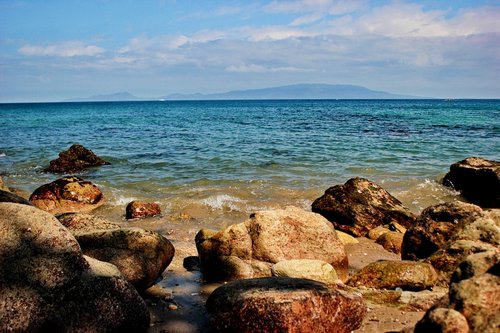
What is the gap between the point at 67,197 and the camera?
11.6m

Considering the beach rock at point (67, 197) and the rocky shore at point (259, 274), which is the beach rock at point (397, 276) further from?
the beach rock at point (67, 197)

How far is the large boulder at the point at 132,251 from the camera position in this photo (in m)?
5.78

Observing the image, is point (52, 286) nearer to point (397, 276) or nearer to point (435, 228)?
point (397, 276)

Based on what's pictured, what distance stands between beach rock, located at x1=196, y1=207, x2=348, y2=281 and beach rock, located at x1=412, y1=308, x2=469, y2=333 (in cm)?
347

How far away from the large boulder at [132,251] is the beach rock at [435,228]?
4015mm

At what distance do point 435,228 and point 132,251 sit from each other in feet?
16.1

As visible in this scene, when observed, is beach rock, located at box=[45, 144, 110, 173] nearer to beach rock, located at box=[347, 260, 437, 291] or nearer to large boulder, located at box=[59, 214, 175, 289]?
large boulder, located at box=[59, 214, 175, 289]

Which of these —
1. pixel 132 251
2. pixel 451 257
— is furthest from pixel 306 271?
pixel 132 251

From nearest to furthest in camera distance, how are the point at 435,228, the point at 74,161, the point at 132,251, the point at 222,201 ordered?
1. the point at 132,251
2. the point at 435,228
3. the point at 222,201
4. the point at 74,161

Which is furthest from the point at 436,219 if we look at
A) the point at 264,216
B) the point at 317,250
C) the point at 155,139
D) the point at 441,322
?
the point at 155,139

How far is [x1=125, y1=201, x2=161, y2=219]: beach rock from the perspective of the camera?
1046 centimetres

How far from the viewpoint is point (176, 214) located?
10.8 meters

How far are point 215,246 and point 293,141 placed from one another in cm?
1962

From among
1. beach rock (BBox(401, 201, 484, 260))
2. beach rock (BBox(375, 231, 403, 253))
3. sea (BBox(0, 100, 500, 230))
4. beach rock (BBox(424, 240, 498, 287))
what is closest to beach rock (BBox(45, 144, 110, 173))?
sea (BBox(0, 100, 500, 230))
